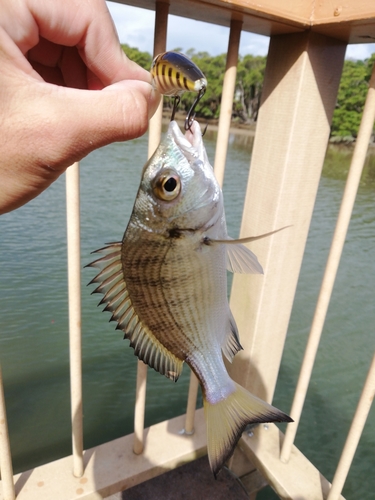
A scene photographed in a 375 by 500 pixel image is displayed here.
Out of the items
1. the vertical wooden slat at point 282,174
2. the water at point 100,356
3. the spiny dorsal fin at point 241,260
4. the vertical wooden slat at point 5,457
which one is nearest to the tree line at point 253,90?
the water at point 100,356

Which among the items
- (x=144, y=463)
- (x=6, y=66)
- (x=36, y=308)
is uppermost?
(x=6, y=66)

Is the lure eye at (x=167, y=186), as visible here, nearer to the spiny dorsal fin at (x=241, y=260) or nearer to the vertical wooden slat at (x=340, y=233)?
the spiny dorsal fin at (x=241, y=260)

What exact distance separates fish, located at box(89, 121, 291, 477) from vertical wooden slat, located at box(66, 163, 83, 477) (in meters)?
0.40

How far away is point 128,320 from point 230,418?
0.35 meters

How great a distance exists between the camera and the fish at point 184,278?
930 mm

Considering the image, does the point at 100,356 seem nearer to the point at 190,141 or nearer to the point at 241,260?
the point at 241,260

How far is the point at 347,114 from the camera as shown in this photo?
2659cm

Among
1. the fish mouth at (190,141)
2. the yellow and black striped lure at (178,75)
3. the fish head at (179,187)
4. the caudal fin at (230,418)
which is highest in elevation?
the yellow and black striped lure at (178,75)

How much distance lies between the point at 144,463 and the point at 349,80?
29.3 meters

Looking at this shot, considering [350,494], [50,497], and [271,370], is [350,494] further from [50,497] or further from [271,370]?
[50,497]

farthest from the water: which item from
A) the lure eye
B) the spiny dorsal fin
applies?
the lure eye

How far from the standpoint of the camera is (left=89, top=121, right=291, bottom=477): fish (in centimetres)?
93

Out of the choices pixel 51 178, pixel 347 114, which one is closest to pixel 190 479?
pixel 51 178

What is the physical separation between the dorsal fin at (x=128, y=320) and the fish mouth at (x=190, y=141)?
11.9 inches
